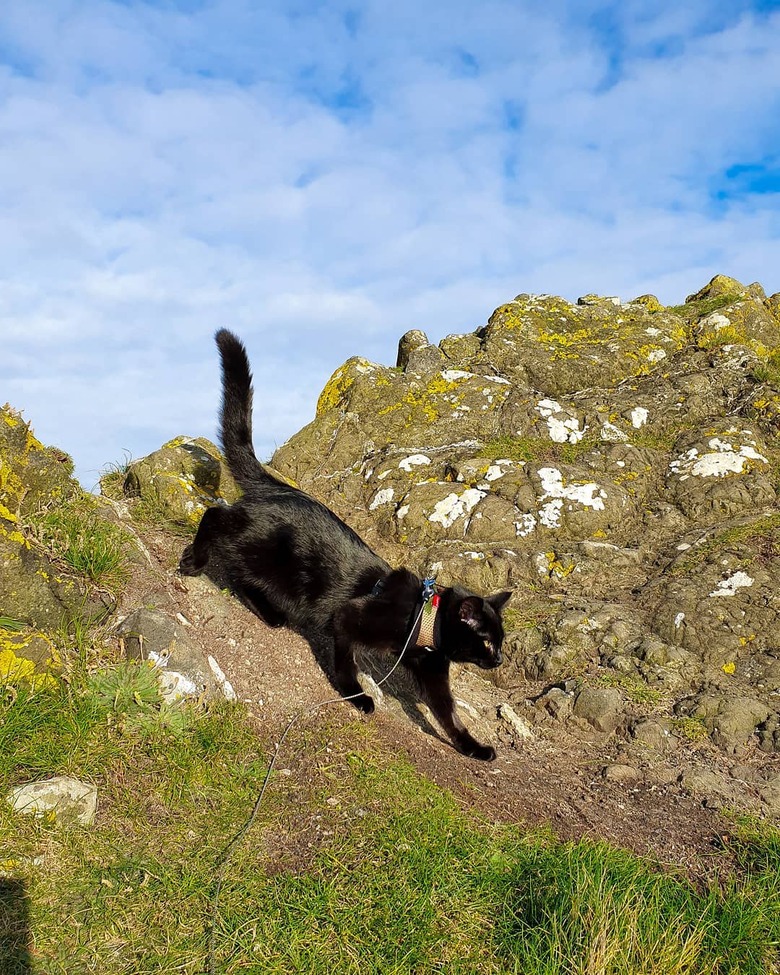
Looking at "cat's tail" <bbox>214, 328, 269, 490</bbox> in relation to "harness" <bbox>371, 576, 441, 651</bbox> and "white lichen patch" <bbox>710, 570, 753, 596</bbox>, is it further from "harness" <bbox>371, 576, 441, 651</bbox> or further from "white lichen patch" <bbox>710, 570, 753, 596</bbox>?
"white lichen patch" <bbox>710, 570, 753, 596</bbox>

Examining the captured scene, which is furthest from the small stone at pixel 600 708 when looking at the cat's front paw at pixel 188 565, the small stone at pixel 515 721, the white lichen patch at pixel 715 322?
the white lichen patch at pixel 715 322

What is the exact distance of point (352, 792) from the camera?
352cm

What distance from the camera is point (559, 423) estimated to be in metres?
7.71

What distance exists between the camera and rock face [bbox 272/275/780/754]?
203 inches

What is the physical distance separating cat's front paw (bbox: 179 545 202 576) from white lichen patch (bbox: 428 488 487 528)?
261 centimetres

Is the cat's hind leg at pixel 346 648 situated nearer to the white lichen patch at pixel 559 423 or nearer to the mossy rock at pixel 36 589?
the mossy rock at pixel 36 589

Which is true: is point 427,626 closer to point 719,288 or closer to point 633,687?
point 633,687

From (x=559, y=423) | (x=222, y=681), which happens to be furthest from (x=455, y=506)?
(x=222, y=681)

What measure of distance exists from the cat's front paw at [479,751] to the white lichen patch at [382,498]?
332 centimetres

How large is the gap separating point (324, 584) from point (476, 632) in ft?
3.66

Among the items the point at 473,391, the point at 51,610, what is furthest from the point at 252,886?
the point at 473,391

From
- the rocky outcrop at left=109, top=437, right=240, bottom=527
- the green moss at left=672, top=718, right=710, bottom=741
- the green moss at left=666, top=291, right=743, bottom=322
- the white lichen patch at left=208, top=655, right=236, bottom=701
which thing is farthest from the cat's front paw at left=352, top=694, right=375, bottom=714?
the green moss at left=666, top=291, right=743, bottom=322

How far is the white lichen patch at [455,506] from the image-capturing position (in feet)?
22.3

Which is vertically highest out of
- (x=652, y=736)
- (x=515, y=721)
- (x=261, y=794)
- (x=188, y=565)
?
(x=188, y=565)
